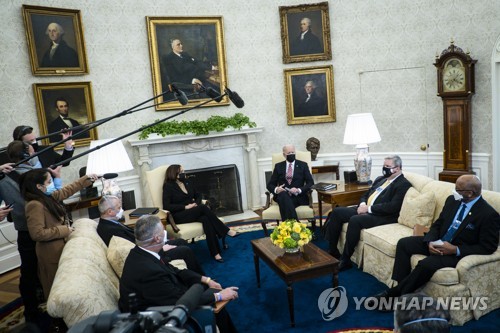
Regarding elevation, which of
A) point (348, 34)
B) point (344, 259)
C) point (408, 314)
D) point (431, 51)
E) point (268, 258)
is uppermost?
point (348, 34)

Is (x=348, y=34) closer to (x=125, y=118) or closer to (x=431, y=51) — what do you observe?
(x=431, y=51)

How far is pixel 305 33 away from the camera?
25.7ft

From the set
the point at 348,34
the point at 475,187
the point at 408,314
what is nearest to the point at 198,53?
the point at 348,34

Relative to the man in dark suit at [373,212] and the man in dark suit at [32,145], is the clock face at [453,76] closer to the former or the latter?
the man in dark suit at [373,212]

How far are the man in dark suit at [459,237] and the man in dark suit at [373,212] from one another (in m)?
0.91

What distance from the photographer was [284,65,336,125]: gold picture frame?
7938mm

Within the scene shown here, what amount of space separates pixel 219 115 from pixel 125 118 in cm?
175

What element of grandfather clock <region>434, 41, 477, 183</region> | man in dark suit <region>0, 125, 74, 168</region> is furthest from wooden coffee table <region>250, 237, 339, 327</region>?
grandfather clock <region>434, 41, 477, 183</region>

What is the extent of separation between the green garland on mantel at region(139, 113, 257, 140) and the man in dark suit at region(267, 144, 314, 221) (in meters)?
1.68

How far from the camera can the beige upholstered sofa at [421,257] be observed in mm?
3449

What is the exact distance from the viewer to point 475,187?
357 centimetres

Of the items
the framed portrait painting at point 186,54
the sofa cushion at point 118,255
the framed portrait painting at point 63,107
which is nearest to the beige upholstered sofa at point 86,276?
the sofa cushion at point 118,255

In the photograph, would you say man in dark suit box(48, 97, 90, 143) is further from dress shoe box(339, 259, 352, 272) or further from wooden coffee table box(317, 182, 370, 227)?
dress shoe box(339, 259, 352, 272)

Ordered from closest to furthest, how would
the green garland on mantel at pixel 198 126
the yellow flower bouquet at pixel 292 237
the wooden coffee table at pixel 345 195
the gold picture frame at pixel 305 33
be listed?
the yellow flower bouquet at pixel 292 237 → the wooden coffee table at pixel 345 195 → the green garland on mantel at pixel 198 126 → the gold picture frame at pixel 305 33
